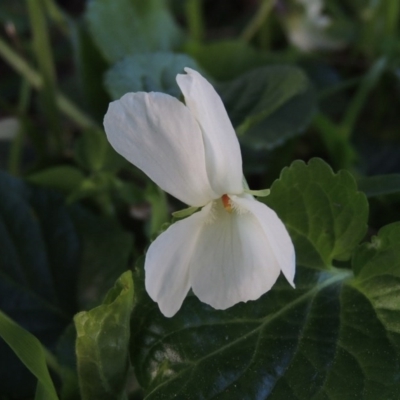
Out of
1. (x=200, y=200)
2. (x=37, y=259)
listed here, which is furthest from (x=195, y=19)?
(x=200, y=200)

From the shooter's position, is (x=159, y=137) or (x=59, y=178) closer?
(x=159, y=137)

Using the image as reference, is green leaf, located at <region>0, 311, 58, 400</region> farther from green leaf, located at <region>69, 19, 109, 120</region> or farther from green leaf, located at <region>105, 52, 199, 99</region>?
green leaf, located at <region>69, 19, 109, 120</region>

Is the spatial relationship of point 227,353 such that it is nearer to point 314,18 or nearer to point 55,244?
point 55,244

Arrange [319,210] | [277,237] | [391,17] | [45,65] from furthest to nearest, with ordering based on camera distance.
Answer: [391,17] < [45,65] < [319,210] < [277,237]

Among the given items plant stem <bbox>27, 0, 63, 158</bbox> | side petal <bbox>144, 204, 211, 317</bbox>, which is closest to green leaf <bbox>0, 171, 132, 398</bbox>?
plant stem <bbox>27, 0, 63, 158</bbox>

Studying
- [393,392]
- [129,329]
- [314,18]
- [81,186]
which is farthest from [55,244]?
[314,18]

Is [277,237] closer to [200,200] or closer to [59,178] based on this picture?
[200,200]
